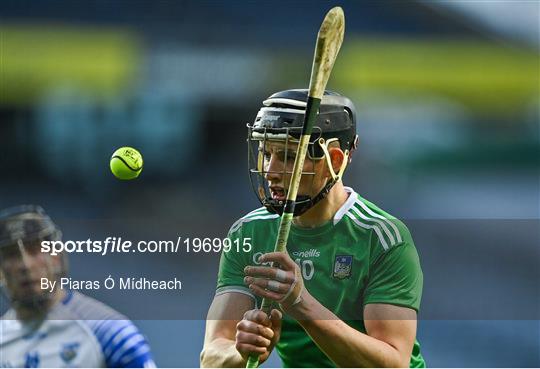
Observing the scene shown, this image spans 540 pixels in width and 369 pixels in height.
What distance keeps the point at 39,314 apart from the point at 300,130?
3.95 feet

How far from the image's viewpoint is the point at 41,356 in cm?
405

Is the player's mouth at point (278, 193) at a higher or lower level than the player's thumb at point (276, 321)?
higher

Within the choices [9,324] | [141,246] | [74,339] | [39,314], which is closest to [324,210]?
[141,246]

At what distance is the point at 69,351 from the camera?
13.2ft

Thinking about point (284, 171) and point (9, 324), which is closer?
point (284, 171)

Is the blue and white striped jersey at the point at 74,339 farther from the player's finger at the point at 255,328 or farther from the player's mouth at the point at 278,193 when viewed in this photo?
the player's mouth at the point at 278,193

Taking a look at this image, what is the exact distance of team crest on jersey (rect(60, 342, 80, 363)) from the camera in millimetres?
4000

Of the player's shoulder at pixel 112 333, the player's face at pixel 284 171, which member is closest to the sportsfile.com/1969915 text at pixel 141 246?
the player's shoulder at pixel 112 333

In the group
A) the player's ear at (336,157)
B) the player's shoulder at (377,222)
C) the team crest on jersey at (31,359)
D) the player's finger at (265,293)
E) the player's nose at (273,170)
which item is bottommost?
the team crest on jersey at (31,359)

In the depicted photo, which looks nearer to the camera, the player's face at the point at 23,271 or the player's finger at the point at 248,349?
the player's finger at the point at 248,349

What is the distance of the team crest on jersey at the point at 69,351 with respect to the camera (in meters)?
4.00

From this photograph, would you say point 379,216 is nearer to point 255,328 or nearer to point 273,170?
point 273,170

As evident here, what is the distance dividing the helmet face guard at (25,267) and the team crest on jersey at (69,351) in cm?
17

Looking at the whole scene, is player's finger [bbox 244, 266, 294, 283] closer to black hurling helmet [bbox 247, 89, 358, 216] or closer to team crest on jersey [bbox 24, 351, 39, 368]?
black hurling helmet [bbox 247, 89, 358, 216]
